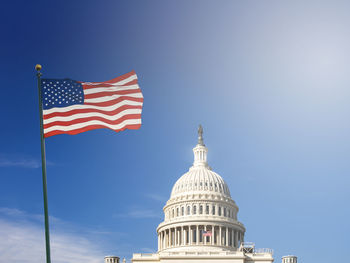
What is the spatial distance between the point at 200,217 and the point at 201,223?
143 cm

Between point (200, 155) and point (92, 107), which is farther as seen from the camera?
point (200, 155)

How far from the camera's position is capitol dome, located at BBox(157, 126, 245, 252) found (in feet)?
402

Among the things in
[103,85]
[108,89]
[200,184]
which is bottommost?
[108,89]

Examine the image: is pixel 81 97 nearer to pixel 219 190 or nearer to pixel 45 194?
pixel 45 194

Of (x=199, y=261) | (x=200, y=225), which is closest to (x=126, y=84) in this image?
(x=199, y=261)

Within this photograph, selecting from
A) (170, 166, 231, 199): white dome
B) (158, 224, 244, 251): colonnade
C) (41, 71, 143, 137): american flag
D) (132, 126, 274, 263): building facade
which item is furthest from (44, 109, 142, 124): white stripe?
(170, 166, 231, 199): white dome

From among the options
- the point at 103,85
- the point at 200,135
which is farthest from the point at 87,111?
the point at 200,135

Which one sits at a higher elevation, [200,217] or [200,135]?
[200,135]

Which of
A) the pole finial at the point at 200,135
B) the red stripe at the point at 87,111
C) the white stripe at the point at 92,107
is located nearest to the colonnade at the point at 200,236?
the pole finial at the point at 200,135

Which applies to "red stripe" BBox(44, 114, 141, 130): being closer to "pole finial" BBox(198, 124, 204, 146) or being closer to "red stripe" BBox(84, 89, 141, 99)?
"red stripe" BBox(84, 89, 141, 99)

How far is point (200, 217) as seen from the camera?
124188mm

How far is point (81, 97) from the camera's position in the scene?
30.2 m

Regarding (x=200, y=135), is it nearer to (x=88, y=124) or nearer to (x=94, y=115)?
(x=94, y=115)

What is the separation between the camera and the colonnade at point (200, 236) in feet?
400
